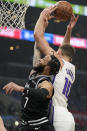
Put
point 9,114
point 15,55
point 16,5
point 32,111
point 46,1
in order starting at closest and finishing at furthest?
point 32,111 → point 16,5 → point 46,1 → point 9,114 → point 15,55

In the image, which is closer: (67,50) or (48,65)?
(48,65)

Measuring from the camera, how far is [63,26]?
646 inches

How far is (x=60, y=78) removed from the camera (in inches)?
142

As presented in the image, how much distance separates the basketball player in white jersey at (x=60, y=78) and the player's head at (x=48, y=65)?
13 centimetres

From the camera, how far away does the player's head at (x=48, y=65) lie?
3293mm

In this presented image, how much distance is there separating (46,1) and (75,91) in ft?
30.6

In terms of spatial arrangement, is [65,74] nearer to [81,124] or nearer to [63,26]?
[63,26]

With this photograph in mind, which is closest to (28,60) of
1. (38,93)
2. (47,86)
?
(47,86)

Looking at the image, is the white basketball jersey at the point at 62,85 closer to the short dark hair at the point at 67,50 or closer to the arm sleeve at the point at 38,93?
the short dark hair at the point at 67,50

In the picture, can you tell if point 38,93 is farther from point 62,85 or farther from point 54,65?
point 62,85

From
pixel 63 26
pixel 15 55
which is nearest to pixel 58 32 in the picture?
pixel 63 26

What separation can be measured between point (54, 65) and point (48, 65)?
0.06 metres

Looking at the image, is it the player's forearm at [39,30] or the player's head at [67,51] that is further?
the player's head at [67,51]


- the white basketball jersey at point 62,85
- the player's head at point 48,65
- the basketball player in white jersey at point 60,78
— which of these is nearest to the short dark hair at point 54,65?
the player's head at point 48,65
